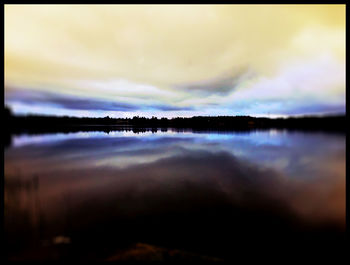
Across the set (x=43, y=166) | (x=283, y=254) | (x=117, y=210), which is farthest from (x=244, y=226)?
(x=43, y=166)

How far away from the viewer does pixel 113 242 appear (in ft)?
35.8

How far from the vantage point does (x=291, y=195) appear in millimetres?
19234

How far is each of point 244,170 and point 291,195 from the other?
922cm

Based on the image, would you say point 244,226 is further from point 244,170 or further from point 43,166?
point 43,166

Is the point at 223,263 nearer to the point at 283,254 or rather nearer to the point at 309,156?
the point at 283,254

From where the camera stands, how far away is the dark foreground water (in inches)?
410

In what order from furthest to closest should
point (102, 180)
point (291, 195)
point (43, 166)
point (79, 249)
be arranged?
1. point (43, 166)
2. point (102, 180)
3. point (291, 195)
4. point (79, 249)

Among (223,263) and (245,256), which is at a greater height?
(223,263)

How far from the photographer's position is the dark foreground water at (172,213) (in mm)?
10422

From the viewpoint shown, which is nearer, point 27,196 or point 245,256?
point 245,256

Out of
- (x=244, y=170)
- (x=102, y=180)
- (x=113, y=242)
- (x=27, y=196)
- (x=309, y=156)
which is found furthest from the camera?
→ (x=309, y=156)

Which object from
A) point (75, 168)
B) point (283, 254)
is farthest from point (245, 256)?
point (75, 168)

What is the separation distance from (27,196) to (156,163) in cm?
1803

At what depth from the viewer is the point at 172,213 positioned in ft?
47.1
